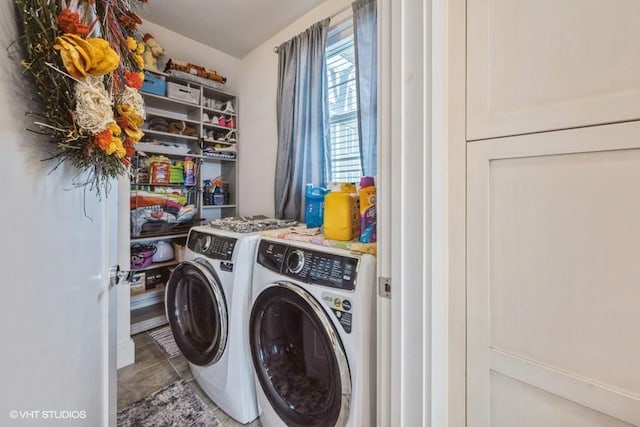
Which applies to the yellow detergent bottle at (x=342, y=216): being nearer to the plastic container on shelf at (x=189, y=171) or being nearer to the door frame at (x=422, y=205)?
the door frame at (x=422, y=205)

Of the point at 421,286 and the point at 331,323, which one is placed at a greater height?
the point at 421,286

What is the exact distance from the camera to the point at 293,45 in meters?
2.16

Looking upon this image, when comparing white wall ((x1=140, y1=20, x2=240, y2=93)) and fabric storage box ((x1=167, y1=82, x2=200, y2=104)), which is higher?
white wall ((x1=140, y1=20, x2=240, y2=93))

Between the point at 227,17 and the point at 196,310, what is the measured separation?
2.35 meters

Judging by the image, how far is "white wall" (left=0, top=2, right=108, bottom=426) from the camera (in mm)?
579

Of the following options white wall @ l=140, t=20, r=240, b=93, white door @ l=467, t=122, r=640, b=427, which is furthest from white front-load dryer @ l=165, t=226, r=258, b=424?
white wall @ l=140, t=20, r=240, b=93

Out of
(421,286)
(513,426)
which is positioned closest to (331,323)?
(421,286)

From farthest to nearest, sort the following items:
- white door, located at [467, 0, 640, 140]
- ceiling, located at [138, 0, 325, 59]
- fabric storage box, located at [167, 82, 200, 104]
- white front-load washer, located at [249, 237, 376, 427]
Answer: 1. fabric storage box, located at [167, 82, 200, 104]
2. ceiling, located at [138, 0, 325, 59]
3. white front-load washer, located at [249, 237, 376, 427]
4. white door, located at [467, 0, 640, 140]

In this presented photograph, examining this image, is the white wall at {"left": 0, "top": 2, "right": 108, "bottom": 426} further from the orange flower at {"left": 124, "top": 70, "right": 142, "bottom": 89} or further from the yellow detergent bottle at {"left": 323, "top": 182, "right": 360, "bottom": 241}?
the yellow detergent bottle at {"left": 323, "top": 182, "right": 360, "bottom": 241}

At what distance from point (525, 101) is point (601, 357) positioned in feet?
1.98

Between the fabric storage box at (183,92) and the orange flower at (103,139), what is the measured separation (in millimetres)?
2007

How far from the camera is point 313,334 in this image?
3.77 feet

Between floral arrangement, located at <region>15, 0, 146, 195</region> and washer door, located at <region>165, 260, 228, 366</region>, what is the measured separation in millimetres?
830

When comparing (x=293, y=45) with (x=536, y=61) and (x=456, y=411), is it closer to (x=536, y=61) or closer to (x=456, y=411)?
(x=536, y=61)
